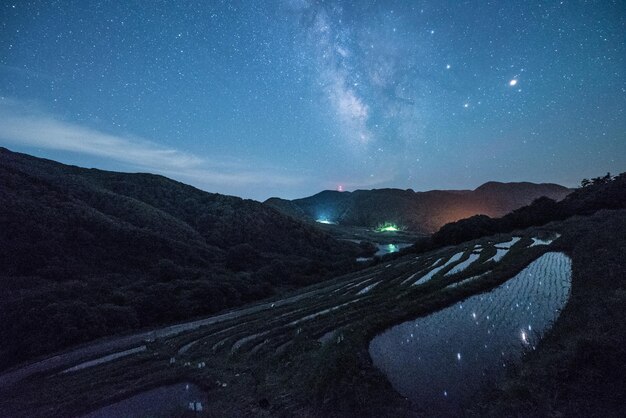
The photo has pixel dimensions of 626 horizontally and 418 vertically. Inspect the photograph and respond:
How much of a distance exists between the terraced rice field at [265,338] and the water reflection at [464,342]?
0.12 m

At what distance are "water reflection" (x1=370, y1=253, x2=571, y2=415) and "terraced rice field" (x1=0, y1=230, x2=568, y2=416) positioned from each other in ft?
0.40

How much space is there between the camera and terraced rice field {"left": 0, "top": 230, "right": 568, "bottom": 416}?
50.8 ft

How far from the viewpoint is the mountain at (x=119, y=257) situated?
107ft

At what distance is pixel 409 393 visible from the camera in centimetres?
1053

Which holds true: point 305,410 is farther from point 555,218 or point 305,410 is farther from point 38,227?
point 555,218

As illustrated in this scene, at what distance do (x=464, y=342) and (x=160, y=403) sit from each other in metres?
14.4

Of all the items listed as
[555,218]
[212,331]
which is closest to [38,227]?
[212,331]

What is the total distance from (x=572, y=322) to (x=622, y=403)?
6.47 m

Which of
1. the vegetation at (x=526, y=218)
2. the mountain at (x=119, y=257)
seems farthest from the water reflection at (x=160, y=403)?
the vegetation at (x=526, y=218)

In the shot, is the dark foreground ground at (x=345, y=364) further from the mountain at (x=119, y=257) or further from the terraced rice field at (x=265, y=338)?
the mountain at (x=119, y=257)

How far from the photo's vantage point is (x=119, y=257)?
52531 mm

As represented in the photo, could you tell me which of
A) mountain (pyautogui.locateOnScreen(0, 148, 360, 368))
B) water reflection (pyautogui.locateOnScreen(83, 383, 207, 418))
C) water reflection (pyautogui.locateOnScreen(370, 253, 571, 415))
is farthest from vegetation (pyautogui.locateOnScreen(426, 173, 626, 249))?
water reflection (pyautogui.locateOnScreen(83, 383, 207, 418))

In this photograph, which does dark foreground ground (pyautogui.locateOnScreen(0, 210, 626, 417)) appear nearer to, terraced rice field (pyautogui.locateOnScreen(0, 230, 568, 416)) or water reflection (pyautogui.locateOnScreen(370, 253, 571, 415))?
terraced rice field (pyautogui.locateOnScreen(0, 230, 568, 416))

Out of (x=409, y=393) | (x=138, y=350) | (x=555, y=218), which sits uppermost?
(x=555, y=218)
